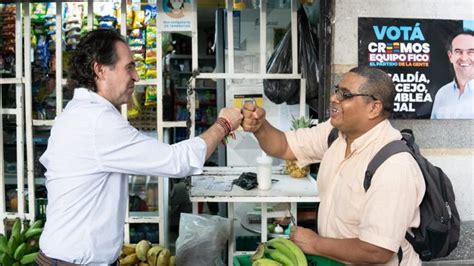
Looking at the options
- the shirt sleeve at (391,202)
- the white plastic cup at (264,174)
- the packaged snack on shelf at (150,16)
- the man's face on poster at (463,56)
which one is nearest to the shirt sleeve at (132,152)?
the shirt sleeve at (391,202)

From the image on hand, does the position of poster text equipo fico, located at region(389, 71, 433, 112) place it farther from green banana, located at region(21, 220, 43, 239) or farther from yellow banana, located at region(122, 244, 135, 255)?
green banana, located at region(21, 220, 43, 239)

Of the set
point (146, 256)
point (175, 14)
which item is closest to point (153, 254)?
point (146, 256)

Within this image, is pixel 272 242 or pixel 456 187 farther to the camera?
pixel 456 187

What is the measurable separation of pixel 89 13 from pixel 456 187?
3.04 meters

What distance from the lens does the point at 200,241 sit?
3592 mm

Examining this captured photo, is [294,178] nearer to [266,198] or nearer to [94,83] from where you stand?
[266,198]

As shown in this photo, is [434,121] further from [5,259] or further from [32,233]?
[5,259]

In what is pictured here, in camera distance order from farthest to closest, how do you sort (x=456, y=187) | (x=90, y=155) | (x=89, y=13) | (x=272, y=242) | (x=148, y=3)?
(x=148, y=3), (x=456, y=187), (x=89, y=13), (x=272, y=242), (x=90, y=155)

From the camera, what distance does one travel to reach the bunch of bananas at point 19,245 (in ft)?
11.0

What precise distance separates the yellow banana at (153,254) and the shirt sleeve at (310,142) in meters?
1.39

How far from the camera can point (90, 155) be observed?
210cm

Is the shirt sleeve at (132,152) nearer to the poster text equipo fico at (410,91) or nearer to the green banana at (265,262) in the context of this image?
the green banana at (265,262)

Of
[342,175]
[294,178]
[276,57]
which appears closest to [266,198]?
[294,178]

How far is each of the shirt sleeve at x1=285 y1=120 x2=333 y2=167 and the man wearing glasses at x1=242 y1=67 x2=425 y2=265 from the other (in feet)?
0.78
